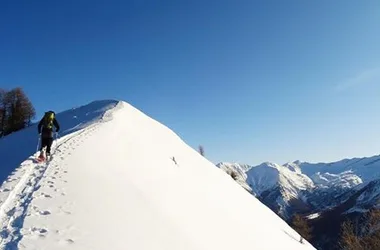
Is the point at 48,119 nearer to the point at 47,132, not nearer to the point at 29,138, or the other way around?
the point at 47,132

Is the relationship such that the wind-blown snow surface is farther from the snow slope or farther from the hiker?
the snow slope

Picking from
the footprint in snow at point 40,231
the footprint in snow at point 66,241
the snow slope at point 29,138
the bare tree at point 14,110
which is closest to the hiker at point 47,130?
the snow slope at point 29,138

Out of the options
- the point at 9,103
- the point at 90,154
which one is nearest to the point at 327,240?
the point at 9,103

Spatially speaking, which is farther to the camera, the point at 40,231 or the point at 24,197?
the point at 24,197

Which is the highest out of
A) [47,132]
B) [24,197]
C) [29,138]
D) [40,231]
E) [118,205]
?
[29,138]

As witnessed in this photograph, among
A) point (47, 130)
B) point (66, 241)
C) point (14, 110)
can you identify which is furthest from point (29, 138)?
point (14, 110)

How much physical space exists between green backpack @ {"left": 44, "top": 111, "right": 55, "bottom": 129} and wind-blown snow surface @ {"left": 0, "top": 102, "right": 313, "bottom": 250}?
→ 5.75ft

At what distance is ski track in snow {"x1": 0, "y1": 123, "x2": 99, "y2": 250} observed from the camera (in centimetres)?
1079

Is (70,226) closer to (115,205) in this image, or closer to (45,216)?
(45,216)

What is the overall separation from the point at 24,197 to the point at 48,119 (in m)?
9.89

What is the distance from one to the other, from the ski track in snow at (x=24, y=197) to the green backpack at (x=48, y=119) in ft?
5.71

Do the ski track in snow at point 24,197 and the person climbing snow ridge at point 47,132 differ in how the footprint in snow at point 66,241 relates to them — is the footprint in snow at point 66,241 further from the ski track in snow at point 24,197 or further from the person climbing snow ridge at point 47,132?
the person climbing snow ridge at point 47,132

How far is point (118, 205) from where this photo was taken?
1504cm

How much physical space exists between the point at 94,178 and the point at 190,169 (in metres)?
16.2
